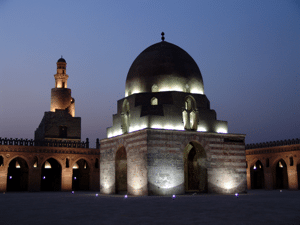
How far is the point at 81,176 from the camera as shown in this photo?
37.8 meters

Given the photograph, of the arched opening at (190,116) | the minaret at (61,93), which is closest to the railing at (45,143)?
the minaret at (61,93)

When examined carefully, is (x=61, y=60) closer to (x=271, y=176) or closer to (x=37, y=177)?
(x=37, y=177)

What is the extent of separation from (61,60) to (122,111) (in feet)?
67.1

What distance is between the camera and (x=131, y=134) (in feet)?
73.0

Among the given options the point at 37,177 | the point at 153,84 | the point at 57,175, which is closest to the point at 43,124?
the point at 57,175

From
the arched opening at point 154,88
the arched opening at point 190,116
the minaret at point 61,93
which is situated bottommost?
the arched opening at point 190,116

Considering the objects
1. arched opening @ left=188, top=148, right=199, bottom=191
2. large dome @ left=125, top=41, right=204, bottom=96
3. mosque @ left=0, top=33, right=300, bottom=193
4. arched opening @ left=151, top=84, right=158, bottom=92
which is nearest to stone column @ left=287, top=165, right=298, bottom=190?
mosque @ left=0, top=33, right=300, bottom=193

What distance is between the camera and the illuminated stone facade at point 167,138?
20703 millimetres

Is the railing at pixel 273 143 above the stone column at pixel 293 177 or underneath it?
above

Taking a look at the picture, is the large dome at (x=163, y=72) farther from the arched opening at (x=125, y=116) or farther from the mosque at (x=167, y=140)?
the arched opening at (x=125, y=116)

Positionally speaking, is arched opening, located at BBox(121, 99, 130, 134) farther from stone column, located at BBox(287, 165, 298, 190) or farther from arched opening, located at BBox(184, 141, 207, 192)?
stone column, located at BBox(287, 165, 298, 190)

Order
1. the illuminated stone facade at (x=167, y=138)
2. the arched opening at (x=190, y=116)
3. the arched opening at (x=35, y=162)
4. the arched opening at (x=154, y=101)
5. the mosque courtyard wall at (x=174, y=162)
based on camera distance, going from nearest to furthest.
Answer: the mosque courtyard wall at (x=174, y=162)
the illuminated stone facade at (x=167, y=138)
the arched opening at (x=190, y=116)
the arched opening at (x=154, y=101)
the arched opening at (x=35, y=162)

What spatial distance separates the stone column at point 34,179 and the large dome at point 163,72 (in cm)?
1274

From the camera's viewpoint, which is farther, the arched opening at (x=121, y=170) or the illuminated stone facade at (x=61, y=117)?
→ the illuminated stone facade at (x=61, y=117)
